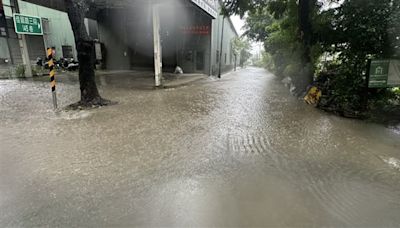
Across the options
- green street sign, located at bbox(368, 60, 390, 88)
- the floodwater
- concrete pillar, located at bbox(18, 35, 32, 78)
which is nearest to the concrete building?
concrete pillar, located at bbox(18, 35, 32, 78)

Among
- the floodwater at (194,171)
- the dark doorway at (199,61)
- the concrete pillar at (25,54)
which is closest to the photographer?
the floodwater at (194,171)

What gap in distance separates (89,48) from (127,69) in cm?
1103

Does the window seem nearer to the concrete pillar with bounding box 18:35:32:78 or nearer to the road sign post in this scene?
the concrete pillar with bounding box 18:35:32:78

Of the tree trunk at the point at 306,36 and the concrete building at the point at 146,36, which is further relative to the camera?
the concrete building at the point at 146,36

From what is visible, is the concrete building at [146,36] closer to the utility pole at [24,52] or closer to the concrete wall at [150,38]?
the concrete wall at [150,38]

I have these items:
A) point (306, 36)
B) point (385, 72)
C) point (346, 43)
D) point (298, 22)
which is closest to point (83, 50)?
point (346, 43)

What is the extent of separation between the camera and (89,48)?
5.50 meters

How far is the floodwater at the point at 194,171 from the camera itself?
1.94 m

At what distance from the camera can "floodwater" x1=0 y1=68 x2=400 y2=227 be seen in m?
1.94

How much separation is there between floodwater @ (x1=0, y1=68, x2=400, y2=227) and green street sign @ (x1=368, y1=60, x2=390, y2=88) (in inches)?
39.4

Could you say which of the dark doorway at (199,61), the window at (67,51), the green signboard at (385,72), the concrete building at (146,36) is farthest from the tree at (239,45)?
the green signboard at (385,72)

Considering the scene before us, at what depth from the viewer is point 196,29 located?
13820mm

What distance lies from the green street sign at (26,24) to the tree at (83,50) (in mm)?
4868

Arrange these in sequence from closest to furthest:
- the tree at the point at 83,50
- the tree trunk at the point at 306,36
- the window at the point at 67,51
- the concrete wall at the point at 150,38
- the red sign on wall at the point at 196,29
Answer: the tree at the point at 83,50 → the tree trunk at the point at 306,36 → the red sign on wall at the point at 196,29 → the concrete wall at the point at 150,38 → the window at the point at 67,51
